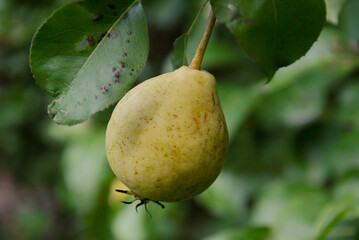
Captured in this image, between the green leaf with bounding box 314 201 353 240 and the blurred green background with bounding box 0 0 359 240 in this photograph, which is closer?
the green leaf with bounding box 314 201 353 240

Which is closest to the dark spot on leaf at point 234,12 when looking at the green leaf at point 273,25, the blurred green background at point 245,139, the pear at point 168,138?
the green leaf at point 273,25

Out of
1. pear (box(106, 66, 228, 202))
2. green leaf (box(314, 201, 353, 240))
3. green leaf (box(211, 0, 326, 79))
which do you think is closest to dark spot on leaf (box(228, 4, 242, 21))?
green leaf (box(211, 0, 326, 79))

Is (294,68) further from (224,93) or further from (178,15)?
(178,15)

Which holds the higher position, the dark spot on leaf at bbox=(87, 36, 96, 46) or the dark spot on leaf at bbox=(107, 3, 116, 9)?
the dark spot on leaf at bbox=(107, 3, 116, 9)

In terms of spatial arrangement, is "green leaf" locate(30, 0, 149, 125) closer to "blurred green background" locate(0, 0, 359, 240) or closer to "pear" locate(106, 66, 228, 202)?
"pear" locate(106, 66, 228, 202)

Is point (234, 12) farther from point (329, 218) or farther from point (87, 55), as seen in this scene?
point (329, 218)

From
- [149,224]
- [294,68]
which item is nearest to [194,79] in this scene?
[294,68]
